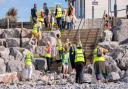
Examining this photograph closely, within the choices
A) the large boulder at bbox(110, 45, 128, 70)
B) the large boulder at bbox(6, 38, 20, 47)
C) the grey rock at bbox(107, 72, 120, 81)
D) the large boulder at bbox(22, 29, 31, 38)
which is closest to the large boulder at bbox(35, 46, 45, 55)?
the large boulder at bbox(6, 38, 20, 47)

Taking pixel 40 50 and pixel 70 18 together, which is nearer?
pixel 40 50

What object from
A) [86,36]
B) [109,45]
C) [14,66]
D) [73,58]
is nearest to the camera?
[73,58]

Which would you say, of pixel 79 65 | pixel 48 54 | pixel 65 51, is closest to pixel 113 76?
pixel 79 65

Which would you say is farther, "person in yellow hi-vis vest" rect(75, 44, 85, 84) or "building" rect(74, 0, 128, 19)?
"building" rect(74, 0, 128, 19)

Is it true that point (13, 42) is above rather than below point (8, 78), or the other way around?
above

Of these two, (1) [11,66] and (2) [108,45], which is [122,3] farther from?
(1) [11,66]

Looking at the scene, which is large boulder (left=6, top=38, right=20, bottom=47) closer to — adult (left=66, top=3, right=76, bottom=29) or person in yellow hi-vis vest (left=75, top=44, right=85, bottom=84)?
adult (left=66, top=3, right=76, bottom=29)

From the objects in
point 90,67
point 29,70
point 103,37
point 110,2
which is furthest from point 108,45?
point 110,2

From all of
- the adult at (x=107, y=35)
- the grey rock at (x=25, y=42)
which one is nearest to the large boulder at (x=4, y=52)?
the grey rock at (x=25, y=42)

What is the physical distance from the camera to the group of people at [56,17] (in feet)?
106

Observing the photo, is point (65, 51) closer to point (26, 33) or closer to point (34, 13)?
point (26, 33)

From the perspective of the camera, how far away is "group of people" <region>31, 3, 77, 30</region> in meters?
32.4

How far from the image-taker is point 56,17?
32.7 metres

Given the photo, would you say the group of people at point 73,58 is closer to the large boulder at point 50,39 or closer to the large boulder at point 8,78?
the large boulder at point 50,39
